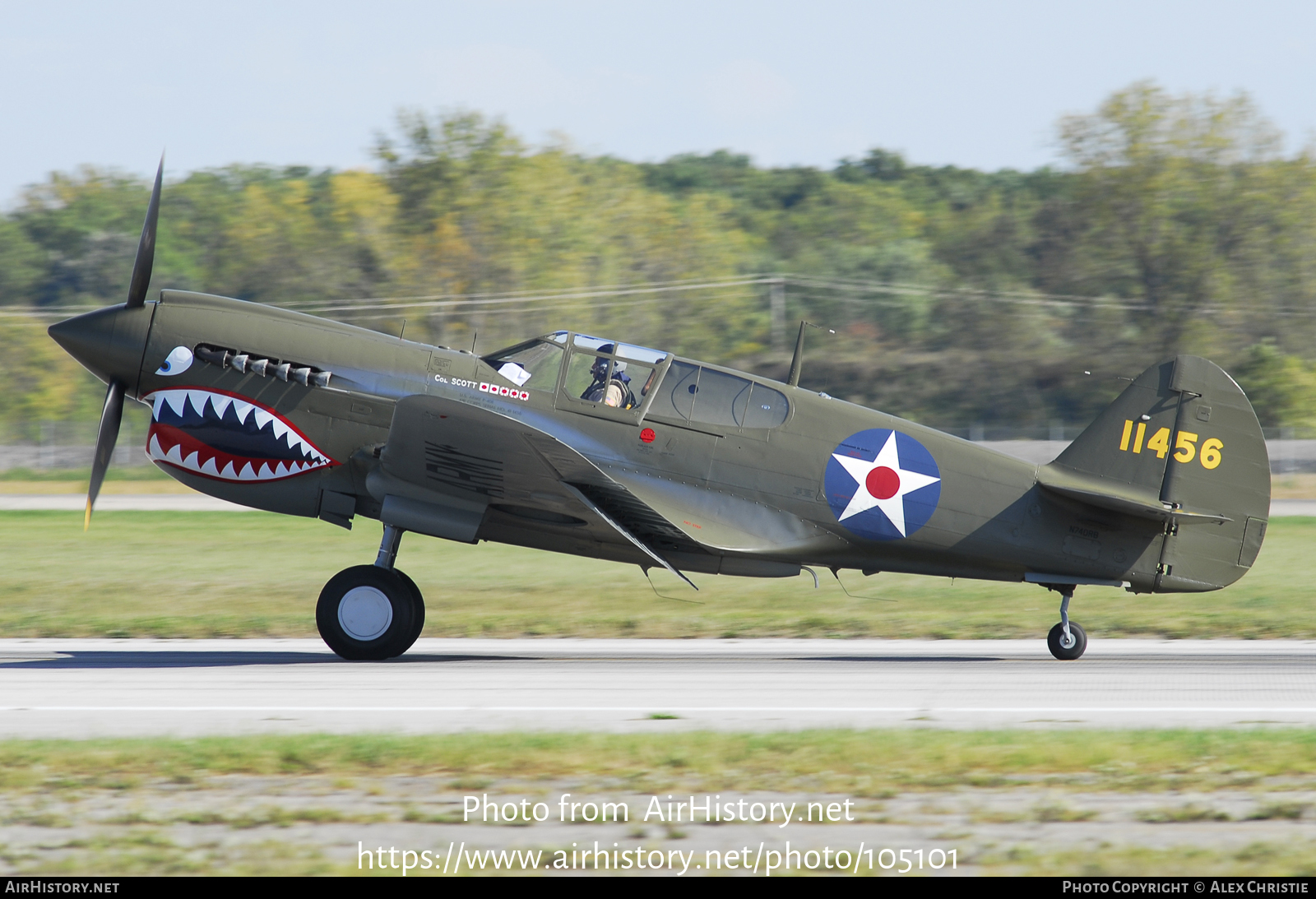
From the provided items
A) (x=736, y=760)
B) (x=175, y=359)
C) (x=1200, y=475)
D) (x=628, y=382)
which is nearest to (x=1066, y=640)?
(x=1200, y=475)

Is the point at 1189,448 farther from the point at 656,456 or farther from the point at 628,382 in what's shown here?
the point at 628,382

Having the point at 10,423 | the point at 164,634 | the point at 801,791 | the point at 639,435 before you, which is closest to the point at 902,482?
the point at 639,435

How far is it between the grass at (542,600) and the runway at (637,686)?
0.88m

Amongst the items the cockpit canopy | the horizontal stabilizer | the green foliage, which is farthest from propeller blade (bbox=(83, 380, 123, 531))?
the green foliage

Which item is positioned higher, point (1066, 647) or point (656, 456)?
point (656, 456)

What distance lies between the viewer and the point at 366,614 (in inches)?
397

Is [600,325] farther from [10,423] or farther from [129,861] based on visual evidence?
[129,861]

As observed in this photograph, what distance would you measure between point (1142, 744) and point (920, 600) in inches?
316

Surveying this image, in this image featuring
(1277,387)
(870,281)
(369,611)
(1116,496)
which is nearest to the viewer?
(369,611)

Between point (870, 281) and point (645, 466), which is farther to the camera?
point (870, 281)

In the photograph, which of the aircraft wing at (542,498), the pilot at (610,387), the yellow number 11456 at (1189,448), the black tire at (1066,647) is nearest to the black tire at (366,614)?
the aircraft wing at (542,498)

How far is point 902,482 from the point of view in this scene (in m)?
10.4

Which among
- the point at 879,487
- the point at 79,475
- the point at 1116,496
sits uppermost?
the point at 1116,496

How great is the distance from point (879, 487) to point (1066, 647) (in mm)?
2145
